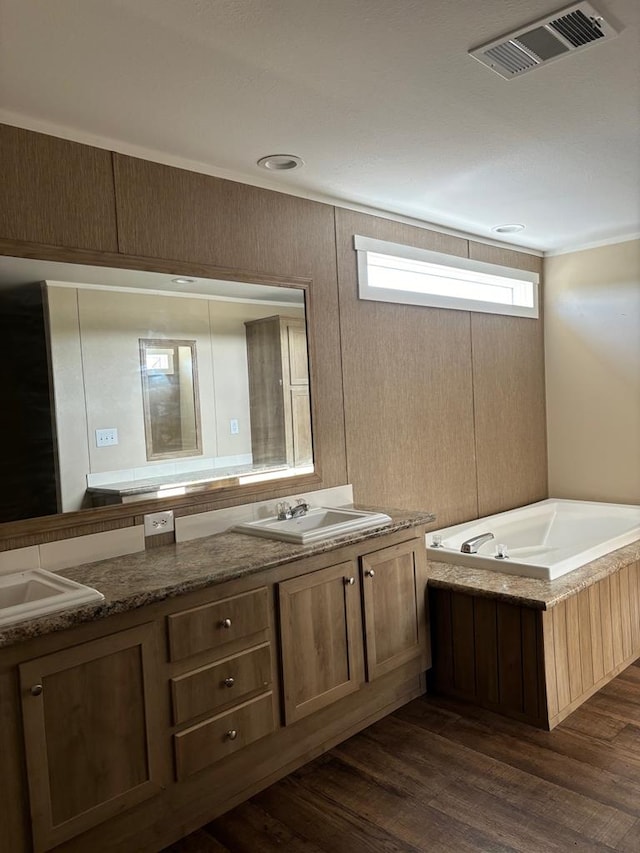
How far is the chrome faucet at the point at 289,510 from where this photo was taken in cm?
297

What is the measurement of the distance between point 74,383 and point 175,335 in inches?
19.4

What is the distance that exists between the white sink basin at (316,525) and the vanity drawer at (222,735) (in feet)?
1.97

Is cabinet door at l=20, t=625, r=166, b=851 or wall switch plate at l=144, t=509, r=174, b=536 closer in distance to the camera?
cabinet door at l=20, t=625, r=166, b=851

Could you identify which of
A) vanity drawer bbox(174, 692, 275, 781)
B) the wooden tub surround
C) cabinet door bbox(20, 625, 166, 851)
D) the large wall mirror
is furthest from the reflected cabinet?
cabinet door bbox(20, 625, 166, 851)

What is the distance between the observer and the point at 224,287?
9.46 feet

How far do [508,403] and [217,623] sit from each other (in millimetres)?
3059

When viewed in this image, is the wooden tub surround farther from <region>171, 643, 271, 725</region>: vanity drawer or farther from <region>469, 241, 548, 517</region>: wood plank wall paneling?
<region>469, 241, 548, 517</region>: wood plank wall paneling

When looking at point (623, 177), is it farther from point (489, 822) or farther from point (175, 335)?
point (489, 822)

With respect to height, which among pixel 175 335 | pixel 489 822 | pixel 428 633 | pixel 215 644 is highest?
pixel 175 335

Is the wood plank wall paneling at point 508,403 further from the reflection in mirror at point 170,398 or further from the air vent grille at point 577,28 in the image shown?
the air vent grille at point 577,28

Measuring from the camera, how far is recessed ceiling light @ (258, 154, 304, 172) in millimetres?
2771

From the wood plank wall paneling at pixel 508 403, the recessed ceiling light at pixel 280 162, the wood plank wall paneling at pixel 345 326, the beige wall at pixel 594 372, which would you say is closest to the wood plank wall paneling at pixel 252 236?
the wood plank wall paneling at pixel 345 326

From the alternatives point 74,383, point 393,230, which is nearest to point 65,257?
point 74,383

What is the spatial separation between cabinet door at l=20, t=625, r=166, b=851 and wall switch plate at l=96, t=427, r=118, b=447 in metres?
0.78
